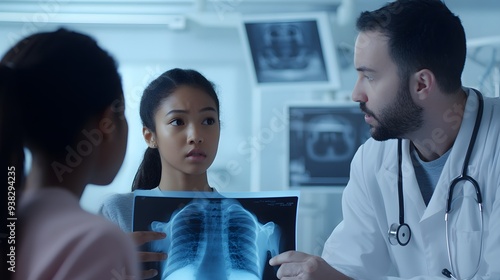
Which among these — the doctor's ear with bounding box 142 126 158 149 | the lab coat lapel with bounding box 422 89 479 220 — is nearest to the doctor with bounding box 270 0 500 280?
the lab coat lapel with bounding box 422 89 479 220

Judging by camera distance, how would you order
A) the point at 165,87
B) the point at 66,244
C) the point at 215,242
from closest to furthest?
the point at 66,244
the point at 215,242
the point at 165,87

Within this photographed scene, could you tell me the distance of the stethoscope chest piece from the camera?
95cm

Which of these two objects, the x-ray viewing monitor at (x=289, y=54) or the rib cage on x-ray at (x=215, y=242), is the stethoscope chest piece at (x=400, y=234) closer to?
the rib cage on x-ray at (x=215, y=242)

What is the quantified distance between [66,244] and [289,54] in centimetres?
171

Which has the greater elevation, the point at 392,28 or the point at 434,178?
the point at 392,28

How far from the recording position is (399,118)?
0.96 metres

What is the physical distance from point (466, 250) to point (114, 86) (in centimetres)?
66

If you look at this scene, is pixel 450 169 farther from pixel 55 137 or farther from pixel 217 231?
pixel 55 137

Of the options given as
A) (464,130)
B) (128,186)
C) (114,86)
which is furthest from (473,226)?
(128,186)

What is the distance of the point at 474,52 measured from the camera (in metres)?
2.05

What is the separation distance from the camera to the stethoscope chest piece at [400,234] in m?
0.95

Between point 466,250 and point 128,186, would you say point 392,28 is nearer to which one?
point 466,250

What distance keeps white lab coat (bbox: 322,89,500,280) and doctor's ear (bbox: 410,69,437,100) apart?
6 centimetres

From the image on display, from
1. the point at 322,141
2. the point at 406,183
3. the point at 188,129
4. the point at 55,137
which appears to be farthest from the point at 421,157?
the point at 322,141
